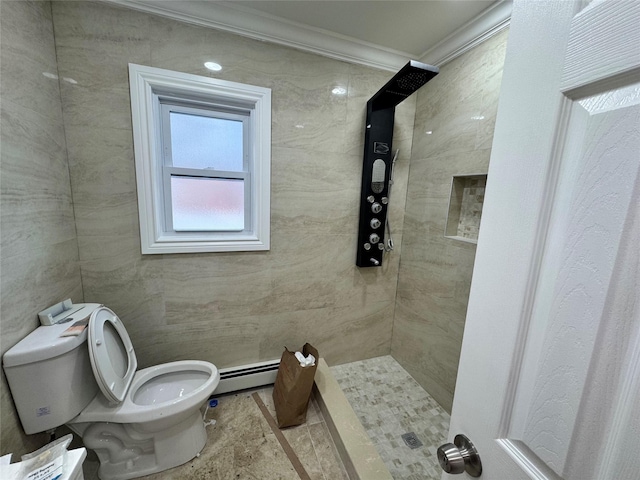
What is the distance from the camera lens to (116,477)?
1.19m

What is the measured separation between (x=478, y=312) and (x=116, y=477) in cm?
182

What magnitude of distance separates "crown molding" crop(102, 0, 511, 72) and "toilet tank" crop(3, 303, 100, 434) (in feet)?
5.44

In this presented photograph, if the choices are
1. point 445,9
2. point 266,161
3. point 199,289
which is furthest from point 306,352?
point 445,9

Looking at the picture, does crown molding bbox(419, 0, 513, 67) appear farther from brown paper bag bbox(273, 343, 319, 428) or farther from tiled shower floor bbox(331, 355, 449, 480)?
tiled shower floor bbox(331, 355, 449, 480)

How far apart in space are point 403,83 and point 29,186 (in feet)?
6.29

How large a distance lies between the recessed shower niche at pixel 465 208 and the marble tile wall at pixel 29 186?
2.19 m

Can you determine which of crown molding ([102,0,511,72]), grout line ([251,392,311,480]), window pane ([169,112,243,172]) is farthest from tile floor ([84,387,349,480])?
crown molding ([102,0,511,72])

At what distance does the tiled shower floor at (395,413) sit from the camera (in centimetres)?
Answer: 131

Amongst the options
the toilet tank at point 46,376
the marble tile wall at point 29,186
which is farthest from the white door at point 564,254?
the marble tile wall at point 29,186

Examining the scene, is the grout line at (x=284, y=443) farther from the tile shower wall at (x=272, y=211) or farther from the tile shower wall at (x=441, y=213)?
the tile shower wall at (x=441, y=213)

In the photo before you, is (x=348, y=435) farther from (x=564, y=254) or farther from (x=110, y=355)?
(x=564, y=254)

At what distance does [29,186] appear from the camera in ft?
3.48

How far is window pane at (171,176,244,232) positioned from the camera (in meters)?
1.63

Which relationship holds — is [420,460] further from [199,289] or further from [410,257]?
[199,289]
